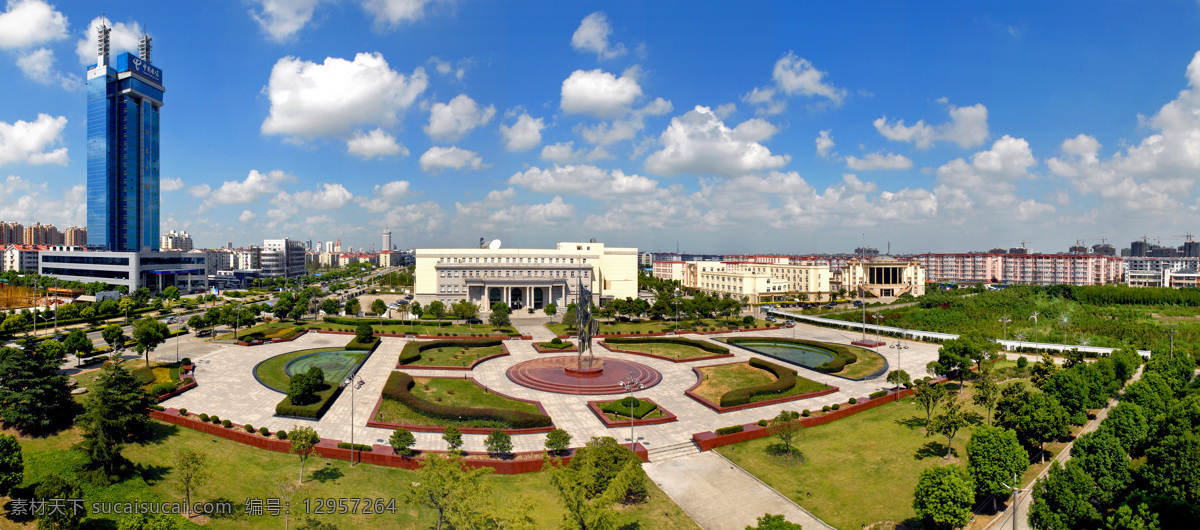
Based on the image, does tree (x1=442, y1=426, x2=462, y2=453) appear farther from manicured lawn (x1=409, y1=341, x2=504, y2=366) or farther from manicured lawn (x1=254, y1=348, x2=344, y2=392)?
manicured lawn (x1=409, y1=341, x2=504, y2=366)

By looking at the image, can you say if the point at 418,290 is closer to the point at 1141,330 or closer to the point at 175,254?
the point at 175,254

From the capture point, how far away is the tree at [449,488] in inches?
544

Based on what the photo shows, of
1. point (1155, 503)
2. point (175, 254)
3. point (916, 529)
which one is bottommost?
point (916, 529)

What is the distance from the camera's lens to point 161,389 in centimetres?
2675

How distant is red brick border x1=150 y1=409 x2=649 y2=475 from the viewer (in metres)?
19.9

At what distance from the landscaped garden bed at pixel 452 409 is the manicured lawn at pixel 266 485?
4201 mm

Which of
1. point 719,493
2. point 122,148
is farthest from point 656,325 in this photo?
point 122,148

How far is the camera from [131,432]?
21422mm

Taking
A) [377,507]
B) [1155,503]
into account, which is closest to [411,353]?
[377,507]

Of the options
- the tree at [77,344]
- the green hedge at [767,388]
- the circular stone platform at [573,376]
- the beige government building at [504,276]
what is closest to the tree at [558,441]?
the circular stone platform at [573,376]

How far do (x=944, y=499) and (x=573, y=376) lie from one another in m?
Answer: 21.8

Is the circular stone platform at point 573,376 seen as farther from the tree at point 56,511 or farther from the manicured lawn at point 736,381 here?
the tree at point 56,511

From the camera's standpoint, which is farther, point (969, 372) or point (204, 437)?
point (969, 372)

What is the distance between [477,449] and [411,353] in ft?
60.2
